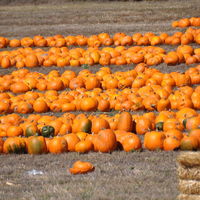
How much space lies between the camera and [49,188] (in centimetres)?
646

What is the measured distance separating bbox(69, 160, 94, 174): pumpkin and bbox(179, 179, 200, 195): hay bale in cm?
237

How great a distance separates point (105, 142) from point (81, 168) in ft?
3.90

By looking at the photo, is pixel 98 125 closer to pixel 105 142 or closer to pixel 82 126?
pixel 82 126

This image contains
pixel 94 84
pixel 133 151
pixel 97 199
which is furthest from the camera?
pixel 94 84

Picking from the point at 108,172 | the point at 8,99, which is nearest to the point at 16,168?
the point at 108,172

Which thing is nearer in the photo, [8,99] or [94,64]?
[8,99]

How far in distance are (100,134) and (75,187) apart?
6.98 ft

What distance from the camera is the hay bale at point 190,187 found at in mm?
5035

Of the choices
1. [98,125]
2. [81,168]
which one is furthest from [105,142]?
[81,168]

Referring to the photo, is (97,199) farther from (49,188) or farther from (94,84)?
(94,84)

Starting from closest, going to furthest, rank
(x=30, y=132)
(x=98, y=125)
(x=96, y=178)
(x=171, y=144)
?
(x=96, y=178) < (x=171, y=144) < (x=98, y=125) < (x=30, y=132)

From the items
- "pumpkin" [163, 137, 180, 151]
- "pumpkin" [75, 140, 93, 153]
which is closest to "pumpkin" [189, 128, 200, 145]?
"pumpkin" [163, 137, 180, 151]

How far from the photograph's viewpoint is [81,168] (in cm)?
727

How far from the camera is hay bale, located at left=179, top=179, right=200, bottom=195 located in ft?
16.5
